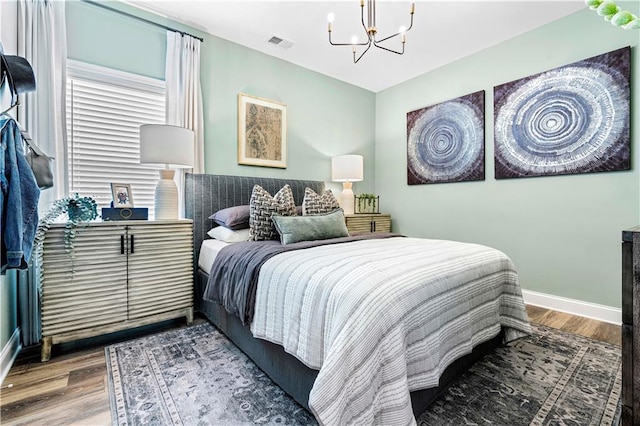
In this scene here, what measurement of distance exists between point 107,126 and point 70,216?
101cm

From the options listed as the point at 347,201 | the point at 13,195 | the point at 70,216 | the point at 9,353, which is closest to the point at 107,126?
the point at 70,216

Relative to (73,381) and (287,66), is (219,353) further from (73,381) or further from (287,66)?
(287,66)

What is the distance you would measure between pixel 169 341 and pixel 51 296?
0.80 m

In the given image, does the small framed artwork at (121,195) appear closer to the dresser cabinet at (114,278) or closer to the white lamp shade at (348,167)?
the dresser cabinet at (114,278)

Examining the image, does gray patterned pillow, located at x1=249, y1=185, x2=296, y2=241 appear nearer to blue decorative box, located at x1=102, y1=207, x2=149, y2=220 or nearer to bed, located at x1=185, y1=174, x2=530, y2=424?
bed, located at x1=185, y1=174, x2=530, y2=424

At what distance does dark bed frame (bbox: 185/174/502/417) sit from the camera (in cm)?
139

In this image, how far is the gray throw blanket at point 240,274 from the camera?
5.49ft

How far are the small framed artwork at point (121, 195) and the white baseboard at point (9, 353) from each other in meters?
1.05

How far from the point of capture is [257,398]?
1.49 metres

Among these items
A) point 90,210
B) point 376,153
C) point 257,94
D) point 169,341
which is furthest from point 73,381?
point 376,153

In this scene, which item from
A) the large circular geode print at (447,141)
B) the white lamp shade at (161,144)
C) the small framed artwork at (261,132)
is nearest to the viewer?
the white lamp shade at (161,144)

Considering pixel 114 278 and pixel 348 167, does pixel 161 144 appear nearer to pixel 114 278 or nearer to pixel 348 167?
pixel 114 278

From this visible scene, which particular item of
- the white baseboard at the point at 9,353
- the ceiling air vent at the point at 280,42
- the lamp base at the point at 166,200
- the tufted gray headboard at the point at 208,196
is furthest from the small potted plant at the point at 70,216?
the ceiling air vent at the point at 280,42

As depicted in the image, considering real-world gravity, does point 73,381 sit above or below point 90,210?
below
